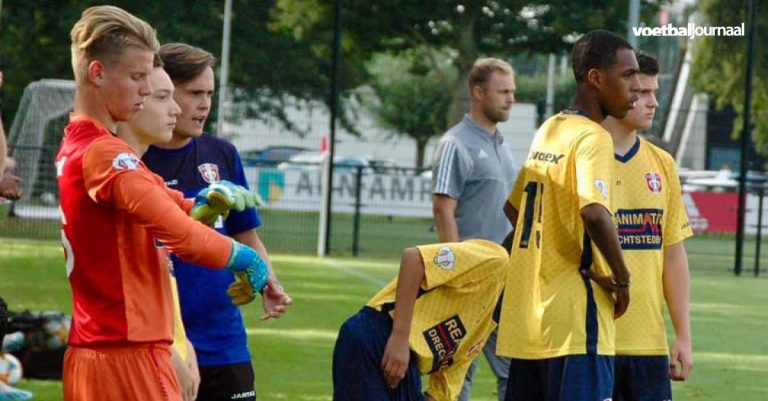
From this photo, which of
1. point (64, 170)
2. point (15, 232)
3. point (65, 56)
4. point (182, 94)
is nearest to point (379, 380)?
point (182, 94)

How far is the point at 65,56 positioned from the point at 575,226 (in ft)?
82.2

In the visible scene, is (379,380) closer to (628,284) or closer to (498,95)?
(628,284)

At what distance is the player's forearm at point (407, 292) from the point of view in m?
5.37

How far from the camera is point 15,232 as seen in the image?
23.2 m

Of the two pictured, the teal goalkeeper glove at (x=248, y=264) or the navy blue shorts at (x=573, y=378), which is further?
the navy blue shorts at (x=573, y=378)

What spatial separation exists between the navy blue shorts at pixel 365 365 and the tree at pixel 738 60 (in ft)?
63.4

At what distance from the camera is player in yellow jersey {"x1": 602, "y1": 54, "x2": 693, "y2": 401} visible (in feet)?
18.2

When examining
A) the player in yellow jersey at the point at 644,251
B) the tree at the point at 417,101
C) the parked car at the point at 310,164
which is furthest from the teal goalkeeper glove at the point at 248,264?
the tree at the point at 417,101

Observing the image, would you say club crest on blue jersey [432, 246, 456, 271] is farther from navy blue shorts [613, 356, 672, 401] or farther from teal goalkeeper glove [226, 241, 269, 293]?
teal goalkeeper glove [226, 241, 269, 293]

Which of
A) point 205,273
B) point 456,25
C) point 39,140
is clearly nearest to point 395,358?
point 205,273

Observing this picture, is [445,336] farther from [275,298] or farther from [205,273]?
[275,298]

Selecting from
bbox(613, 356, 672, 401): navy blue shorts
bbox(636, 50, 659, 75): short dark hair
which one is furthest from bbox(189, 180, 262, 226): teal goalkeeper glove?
bbox(636, 50, 659, 75): short dark hair

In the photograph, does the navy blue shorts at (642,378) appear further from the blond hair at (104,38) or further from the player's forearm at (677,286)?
the blond hair at (104,38)

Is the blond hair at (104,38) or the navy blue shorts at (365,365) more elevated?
the blond hair at (104,38)
